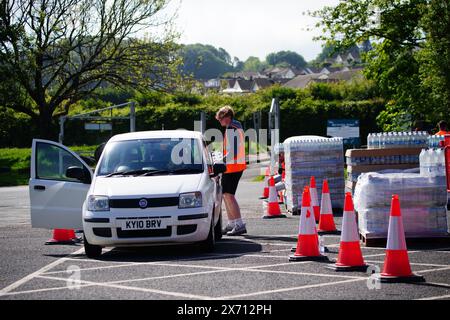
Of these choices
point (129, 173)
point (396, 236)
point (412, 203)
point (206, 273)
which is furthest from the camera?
point (129, 173)

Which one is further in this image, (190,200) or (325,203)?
(325,203)

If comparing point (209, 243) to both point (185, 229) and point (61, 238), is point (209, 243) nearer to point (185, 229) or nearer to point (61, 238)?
point (185, 229)

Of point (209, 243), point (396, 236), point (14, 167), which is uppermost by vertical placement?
point (14, 167)

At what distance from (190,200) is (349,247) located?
261 centimetres

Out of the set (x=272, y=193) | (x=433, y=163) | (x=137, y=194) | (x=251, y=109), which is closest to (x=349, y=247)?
(x=137, y=194)

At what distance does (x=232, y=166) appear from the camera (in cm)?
1398

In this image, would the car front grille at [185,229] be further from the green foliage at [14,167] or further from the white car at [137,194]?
the green foliage at [14,167]

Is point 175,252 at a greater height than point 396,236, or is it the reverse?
point 396,236

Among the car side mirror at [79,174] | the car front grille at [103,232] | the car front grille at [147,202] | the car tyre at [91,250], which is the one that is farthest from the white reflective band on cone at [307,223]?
the car side mirror at [79,174]

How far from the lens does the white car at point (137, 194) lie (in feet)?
36.8

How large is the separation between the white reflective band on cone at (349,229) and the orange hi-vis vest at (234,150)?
447cm

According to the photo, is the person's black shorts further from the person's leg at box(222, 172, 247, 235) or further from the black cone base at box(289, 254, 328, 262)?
the black cone base at box(289, 254, 328, 262)
